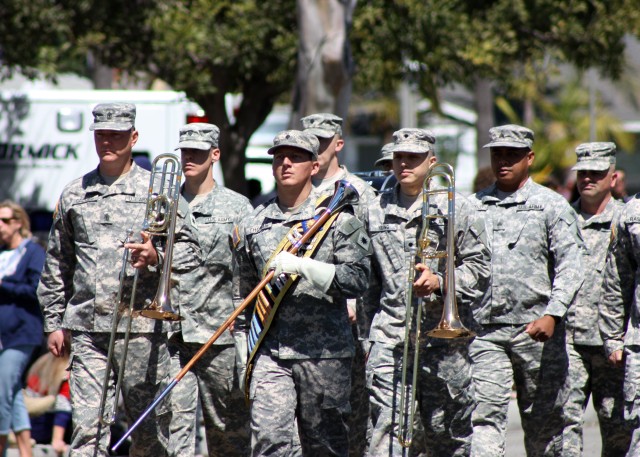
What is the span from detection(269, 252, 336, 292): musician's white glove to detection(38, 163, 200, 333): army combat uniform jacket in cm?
132

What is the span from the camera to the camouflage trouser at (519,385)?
7.85 metres

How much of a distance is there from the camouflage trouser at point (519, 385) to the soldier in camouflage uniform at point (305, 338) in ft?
3.92

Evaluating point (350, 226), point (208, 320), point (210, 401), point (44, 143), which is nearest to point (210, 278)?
point (208, 320)

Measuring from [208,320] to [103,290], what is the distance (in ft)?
2.71

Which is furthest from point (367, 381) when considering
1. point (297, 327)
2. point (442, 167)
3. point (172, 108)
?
point (172, 108)

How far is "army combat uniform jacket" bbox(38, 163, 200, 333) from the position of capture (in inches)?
299

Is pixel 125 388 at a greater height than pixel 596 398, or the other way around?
pixel 125 388

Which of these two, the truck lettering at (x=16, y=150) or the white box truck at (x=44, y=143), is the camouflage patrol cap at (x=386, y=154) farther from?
the truck lettering at (x=16, y=150)

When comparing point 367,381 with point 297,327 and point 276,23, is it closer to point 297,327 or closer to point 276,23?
point 297,327

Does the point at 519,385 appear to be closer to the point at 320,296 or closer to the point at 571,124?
the point at 320,296

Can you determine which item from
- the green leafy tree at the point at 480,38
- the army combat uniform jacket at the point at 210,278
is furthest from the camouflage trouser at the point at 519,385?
the green leafy tree at the point at 480,38

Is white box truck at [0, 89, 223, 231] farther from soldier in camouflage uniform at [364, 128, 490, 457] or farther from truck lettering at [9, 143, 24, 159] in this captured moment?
soldier in camouflage uniform at [364, 128, 490, 457]

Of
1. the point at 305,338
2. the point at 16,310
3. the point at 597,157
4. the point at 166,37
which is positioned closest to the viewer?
the point at 305,338

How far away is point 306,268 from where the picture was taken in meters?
6.62
